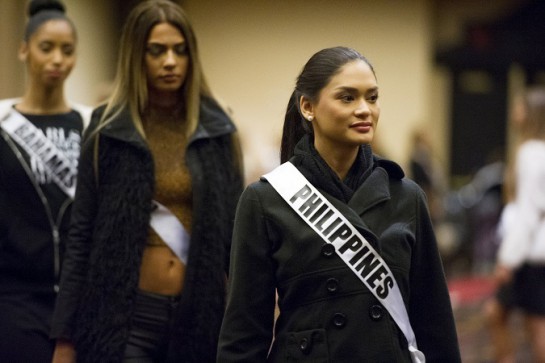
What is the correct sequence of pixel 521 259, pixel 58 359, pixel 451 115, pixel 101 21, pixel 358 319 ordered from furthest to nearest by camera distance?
pixel 451 115, pixel 101 21, pixel 521 259, pixel 58 359, pixel 358 319

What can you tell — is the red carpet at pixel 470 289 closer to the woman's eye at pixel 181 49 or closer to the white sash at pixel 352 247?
the woman's eye at pixel 181 49

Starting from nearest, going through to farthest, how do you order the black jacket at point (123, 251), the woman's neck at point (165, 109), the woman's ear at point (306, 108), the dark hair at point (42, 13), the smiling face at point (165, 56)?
the woman's ear at point (306, 108) < the black jacket at point (123, 251) < the smiling face at point (165, 56) < the woman's neck at point (165, 109) < the dark hair at point (42, 13)

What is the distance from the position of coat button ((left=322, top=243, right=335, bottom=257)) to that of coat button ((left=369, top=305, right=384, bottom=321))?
0.64 ft

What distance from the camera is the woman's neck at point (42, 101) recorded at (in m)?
5.91

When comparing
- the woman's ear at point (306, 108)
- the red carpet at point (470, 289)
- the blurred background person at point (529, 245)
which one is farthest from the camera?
the red carpet at point (470, 289)

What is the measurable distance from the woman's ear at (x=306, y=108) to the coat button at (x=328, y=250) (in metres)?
0.42

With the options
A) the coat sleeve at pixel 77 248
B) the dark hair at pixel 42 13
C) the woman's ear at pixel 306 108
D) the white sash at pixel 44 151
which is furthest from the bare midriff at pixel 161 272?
the dark hair at pixel 42 13

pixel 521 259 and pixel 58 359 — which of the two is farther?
pixel 521 259

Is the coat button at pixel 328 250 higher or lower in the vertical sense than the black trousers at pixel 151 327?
higher

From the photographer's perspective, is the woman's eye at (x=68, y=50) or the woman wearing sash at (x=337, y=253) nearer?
the woman wearing sash at (x=337, y=253)

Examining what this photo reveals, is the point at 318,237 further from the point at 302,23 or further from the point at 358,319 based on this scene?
the point at 302,23

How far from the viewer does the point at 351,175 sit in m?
4.19

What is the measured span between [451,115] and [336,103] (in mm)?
19654

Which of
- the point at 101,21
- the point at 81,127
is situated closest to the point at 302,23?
the point at 101,21
